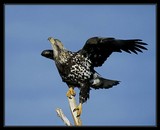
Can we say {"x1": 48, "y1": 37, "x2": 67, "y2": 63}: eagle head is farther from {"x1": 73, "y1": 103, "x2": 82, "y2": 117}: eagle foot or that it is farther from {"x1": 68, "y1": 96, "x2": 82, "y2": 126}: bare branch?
{"x1": 73, "y1": 103, "x2": 82, "y2": 117}: eagle foot

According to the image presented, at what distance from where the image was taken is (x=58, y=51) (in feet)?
31.6

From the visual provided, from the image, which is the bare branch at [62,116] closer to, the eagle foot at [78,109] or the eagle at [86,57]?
the eagle foot at [78,109]

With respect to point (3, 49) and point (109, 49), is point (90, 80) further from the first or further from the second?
point (3, 49)

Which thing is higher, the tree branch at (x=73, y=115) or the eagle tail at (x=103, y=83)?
the eagle tail at (x=103, y=83)

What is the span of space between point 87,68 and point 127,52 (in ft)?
3.08

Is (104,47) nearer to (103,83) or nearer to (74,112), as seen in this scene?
(103,83)

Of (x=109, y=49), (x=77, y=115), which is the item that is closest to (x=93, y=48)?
(x=109, y=49)

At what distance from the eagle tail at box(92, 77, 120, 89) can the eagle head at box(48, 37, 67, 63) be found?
2.69ft

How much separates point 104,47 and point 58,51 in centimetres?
97

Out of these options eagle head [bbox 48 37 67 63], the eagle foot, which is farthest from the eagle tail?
the eagle foot

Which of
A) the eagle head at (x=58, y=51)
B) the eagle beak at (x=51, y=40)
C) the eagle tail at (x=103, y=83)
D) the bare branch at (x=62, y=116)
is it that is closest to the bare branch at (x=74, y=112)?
the bare branch at (x=62, y=116)

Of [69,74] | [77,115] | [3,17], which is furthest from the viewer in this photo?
[3,17]

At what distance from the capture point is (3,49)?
31.9 feet

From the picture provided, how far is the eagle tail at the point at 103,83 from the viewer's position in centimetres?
975
